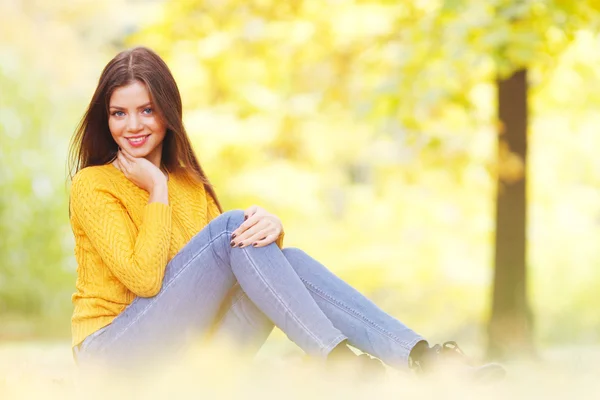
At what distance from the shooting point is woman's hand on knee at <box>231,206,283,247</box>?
7.68 feet

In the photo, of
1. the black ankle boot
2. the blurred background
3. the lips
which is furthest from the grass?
the blurred background

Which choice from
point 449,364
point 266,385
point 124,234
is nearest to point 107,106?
point 124,234

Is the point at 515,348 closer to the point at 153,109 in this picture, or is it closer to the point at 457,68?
the point at 457,68

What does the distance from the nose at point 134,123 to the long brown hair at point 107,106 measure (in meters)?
0.08

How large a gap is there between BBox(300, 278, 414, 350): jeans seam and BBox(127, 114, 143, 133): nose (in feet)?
2.37

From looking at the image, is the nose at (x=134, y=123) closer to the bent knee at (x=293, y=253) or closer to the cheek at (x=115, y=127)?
the cheek at (x=115, y=127)

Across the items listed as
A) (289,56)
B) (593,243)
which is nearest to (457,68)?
(289,56)

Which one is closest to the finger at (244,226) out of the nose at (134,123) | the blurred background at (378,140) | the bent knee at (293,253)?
the bent knee at (293,253)

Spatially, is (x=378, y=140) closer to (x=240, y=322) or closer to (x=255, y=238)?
(x=240, y=322)

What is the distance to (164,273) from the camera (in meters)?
2.38

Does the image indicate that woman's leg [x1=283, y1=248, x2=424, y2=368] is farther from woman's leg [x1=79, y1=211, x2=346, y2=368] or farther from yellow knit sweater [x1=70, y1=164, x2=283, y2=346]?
yellow knit sweater [x1=70, y1=164, x2=283, y2=346]

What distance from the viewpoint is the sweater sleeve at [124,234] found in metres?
2.29

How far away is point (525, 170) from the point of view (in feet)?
17.5

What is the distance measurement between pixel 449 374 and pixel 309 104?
16.3 ft
